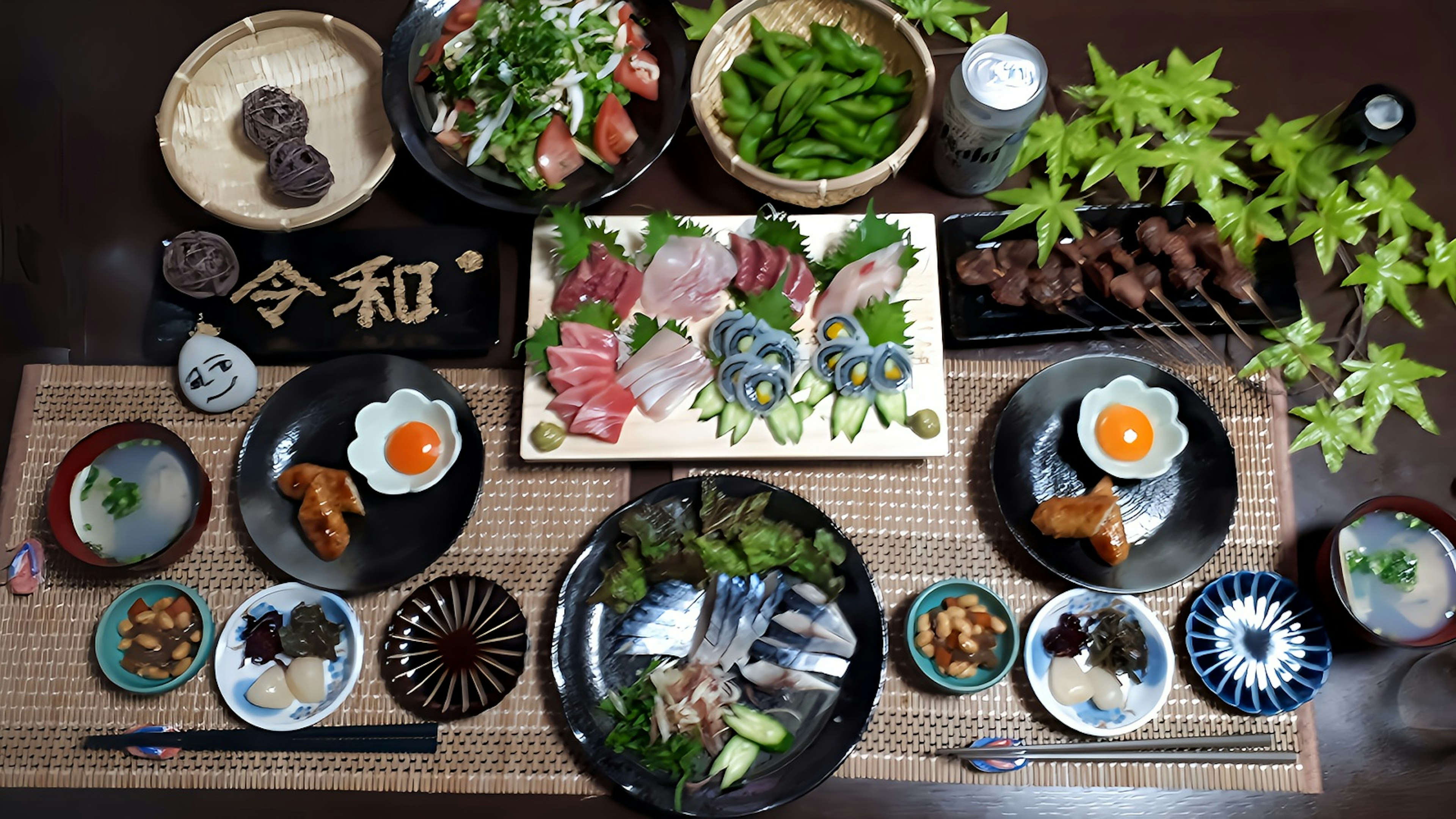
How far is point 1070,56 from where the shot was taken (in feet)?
8.07

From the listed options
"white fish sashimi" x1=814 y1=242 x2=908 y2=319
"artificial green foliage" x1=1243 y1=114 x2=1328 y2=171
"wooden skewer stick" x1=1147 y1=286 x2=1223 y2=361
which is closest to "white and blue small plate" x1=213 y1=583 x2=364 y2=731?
"white fish sashimi" x1=814 y1=242 x2=908 y2=319

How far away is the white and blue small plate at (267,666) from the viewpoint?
1981 mm

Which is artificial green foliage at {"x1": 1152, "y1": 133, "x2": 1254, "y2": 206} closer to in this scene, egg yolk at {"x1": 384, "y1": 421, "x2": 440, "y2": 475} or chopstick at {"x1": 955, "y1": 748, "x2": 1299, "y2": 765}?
chopstick at {"x1": 955, "y1": 748, "x2": 1299, "y2": 765}

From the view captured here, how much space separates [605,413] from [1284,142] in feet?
6.50

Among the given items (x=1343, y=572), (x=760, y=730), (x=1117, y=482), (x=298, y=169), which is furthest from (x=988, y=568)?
(x=298, y=169)

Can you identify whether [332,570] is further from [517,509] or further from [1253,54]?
[1253,54]

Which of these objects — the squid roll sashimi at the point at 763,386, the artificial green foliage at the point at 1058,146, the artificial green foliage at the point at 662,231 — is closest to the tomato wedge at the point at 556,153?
the artificial green foliage at the point at 662,231

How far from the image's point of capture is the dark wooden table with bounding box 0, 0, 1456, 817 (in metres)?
1.99

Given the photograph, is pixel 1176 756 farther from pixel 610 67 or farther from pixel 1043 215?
pixel 610 67

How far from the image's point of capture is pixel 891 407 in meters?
2.05

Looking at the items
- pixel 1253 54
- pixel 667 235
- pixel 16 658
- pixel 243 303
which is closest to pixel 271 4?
pixel 243 303

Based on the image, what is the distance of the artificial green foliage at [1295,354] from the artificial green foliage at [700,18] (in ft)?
5.69

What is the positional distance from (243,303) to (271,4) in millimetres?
1069

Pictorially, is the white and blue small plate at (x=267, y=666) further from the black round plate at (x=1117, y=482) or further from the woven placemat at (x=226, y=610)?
the black round plate at (x=1117, y=482)
